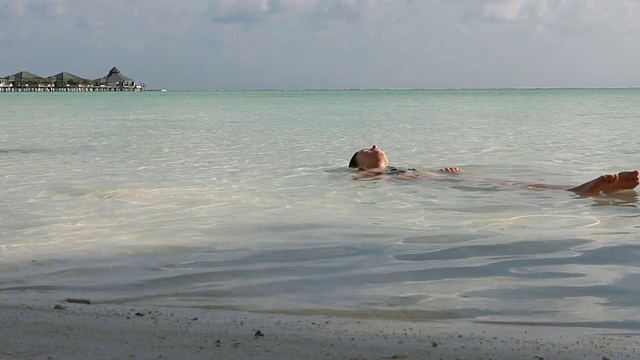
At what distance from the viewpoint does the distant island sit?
544ft

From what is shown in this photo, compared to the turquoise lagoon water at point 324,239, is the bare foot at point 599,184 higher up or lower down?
higher up

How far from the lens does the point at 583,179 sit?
1052 cm

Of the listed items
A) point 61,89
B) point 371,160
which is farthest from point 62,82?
point 371,160

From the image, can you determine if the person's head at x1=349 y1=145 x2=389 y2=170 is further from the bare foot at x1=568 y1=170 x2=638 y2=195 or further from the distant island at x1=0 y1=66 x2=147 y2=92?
the distant island at x1=0 y1=66 x2=147 y2=92

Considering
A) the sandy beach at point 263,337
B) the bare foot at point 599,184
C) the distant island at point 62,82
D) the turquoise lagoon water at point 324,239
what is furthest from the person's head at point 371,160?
the distant island at point 62,82

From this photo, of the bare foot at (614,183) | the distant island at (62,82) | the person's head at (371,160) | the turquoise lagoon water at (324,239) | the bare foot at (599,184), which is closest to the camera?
the turquoise lagoon water at (324,239)

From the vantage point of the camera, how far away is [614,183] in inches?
321

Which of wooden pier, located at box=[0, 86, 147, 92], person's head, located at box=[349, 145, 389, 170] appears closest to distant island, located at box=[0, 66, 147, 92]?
wooden pier, located at box=[0, 86, 147, 92]

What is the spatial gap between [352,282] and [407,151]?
425 inches

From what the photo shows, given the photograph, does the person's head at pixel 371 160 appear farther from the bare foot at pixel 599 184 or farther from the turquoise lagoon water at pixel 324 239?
the bare foot at pixel 599 184

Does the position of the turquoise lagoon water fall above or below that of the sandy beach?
below

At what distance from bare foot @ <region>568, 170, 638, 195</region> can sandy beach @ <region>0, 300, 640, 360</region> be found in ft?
15.7

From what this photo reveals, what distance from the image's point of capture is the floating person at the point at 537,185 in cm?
809

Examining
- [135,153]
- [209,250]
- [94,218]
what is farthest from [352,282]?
[135,153]
